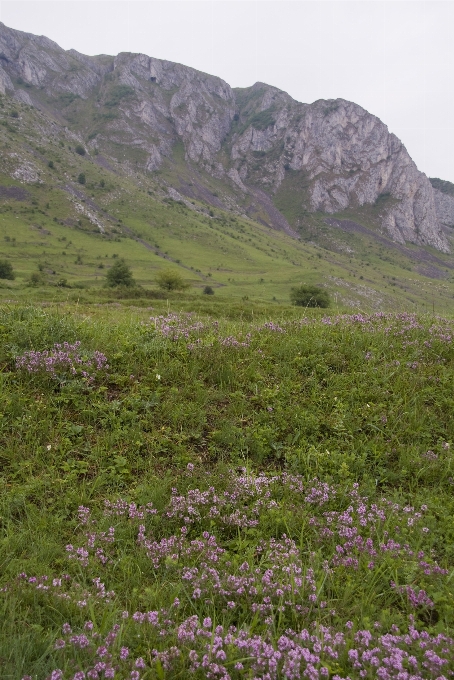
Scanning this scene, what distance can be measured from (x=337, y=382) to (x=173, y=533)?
374 cm

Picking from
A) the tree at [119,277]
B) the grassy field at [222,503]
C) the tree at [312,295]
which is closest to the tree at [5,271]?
the tree at [119,277]

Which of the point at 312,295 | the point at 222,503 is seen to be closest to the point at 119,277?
the point at 312,295

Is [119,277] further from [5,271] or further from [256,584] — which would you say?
[256,584]

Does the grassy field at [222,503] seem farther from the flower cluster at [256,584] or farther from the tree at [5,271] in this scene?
the tree at [5,271]

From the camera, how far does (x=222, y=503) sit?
416 cm

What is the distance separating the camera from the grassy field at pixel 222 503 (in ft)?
8.28

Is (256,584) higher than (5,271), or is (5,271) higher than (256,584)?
(256,584)

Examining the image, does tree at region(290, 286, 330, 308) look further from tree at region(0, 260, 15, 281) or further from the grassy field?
tree at region(0, 260, 15, 281)

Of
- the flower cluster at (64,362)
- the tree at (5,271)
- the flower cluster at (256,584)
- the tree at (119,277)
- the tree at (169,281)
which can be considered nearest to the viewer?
the flower cluster at (256,584)

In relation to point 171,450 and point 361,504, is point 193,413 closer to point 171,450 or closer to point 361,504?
point 171,450

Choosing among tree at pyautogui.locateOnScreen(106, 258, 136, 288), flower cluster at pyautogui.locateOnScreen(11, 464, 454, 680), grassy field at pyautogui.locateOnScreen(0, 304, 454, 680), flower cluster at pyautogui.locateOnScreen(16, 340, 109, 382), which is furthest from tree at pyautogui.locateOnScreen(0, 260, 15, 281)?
flower cluster at pyautogui.locateOnScreen(11, 464, 454, 680)

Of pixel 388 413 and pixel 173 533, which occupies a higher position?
pixel 388 413

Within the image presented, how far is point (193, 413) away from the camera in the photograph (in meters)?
5.59

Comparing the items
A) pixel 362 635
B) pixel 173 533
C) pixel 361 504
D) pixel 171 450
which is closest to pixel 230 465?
pixel 171 450
